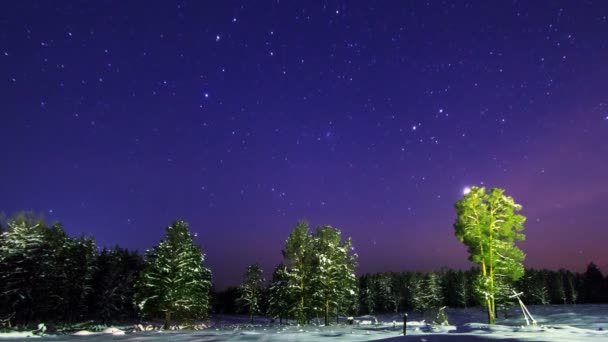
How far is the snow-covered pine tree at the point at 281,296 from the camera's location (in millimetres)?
42375

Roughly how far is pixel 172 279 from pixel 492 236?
28802 millimetres

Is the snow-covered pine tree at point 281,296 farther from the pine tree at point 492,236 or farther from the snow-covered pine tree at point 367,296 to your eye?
the snow-covered pine tree at point 367,296

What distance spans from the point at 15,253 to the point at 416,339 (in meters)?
43.1

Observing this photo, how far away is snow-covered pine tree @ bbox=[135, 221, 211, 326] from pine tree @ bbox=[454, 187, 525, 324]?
2628 centimetres

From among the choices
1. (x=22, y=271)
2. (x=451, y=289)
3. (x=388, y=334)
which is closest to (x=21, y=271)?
(x=22, y=271)

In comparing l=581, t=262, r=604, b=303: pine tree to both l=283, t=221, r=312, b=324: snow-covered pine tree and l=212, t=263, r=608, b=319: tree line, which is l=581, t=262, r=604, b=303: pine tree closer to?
l=212, t=263, r=608, b=319: tree line

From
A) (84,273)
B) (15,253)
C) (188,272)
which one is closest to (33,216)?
(84,273)

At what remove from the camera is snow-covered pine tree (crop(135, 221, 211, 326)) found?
40.1m

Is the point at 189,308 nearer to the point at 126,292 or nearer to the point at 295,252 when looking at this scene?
the point at 295,252

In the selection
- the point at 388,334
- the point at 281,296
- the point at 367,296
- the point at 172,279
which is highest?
the point at 172,279

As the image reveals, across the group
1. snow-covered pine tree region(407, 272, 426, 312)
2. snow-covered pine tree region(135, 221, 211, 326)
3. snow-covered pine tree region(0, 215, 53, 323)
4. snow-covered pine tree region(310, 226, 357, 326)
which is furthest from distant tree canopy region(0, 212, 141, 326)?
snow-covered pine tree region(407, 272, 426, 312)

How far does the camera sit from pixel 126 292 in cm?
5916

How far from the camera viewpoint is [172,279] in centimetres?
4050

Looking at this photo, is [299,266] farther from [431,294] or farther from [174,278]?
[431,294]
